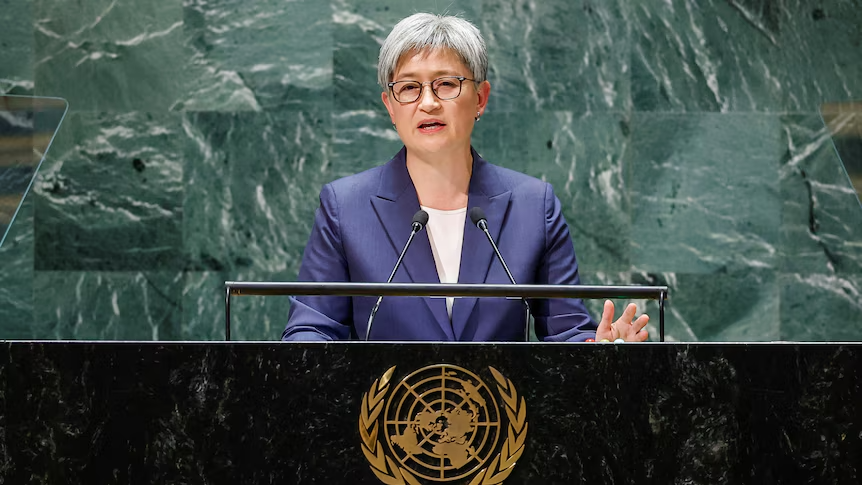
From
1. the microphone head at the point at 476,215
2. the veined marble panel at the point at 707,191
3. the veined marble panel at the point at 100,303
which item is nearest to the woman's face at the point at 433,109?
the microphone head at the point at 476,215

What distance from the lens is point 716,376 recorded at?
1677mm

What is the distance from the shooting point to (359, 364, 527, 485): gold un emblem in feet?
5.41

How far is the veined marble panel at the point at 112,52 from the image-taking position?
4219mm

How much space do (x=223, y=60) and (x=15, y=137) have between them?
964 millimetres

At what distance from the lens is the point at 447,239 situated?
2721mm

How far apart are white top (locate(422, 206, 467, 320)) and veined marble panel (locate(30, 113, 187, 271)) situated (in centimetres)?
185

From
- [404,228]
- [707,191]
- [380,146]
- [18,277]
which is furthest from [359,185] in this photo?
[18,277]

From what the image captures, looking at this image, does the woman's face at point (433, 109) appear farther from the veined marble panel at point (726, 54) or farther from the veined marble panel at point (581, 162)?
the veined marble panel at point (726, 54)

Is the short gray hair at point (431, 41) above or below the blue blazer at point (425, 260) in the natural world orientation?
above

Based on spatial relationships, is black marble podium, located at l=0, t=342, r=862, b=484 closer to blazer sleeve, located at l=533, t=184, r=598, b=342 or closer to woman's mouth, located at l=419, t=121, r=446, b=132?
blazer sleeve, located at l=533, t=184, r=598, b=342

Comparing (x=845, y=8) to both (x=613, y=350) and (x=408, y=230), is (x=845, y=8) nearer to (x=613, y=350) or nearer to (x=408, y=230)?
(x=408, y=230)

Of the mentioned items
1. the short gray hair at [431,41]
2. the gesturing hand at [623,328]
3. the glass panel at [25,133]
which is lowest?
the gesturing hand at [623,328]

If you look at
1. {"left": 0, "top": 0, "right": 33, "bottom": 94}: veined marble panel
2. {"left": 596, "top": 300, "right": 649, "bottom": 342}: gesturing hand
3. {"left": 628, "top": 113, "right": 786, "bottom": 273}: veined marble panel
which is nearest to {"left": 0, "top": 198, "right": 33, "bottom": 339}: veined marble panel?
{"left": 0, "top": 0, "right": 33, "bottom": 94}: veined marble panel

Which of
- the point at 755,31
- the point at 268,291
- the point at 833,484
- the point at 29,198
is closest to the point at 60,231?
the point at 29,198
